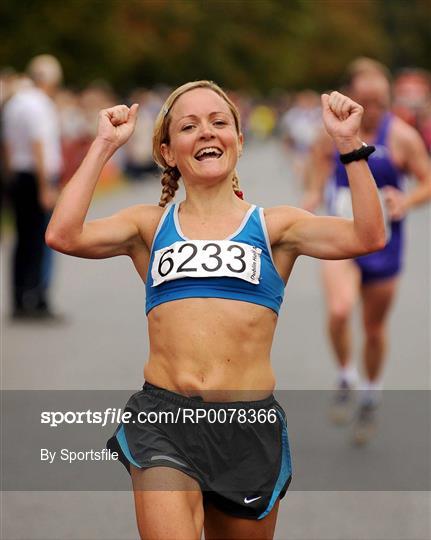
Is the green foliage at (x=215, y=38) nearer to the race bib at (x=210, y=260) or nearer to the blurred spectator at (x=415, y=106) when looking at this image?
the blurred spectator at (x=415, y=106)

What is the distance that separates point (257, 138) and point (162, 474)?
6594cm

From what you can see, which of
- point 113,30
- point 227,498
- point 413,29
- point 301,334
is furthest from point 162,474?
point 413,29

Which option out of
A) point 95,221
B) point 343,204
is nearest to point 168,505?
point 95,221

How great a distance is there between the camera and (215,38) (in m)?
72.6

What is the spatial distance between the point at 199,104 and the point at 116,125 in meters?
0.27

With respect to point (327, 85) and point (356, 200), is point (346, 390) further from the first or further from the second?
point (327, 85)

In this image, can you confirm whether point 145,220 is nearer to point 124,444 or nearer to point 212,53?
point 124,444

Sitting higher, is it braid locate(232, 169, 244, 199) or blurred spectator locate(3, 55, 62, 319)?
blurred spectator locate(3, 55, 62, 319)

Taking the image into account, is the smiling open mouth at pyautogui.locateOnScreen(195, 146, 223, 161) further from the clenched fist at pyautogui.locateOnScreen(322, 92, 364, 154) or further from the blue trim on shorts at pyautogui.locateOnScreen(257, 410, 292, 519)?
the blue trim on shorts at pyautogui.locateOnScreen(257, 410, 292, 519)

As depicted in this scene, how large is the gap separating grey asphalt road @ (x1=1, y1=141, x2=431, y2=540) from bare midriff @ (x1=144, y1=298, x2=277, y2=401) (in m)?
1.74

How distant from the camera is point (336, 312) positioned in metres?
7.40

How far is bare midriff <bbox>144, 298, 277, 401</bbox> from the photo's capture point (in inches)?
150

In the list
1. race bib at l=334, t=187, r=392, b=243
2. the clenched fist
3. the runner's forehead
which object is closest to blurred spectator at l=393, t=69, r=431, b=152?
race bib at l=334, t=187, r=392, b=243

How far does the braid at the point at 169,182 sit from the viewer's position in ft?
13.9
